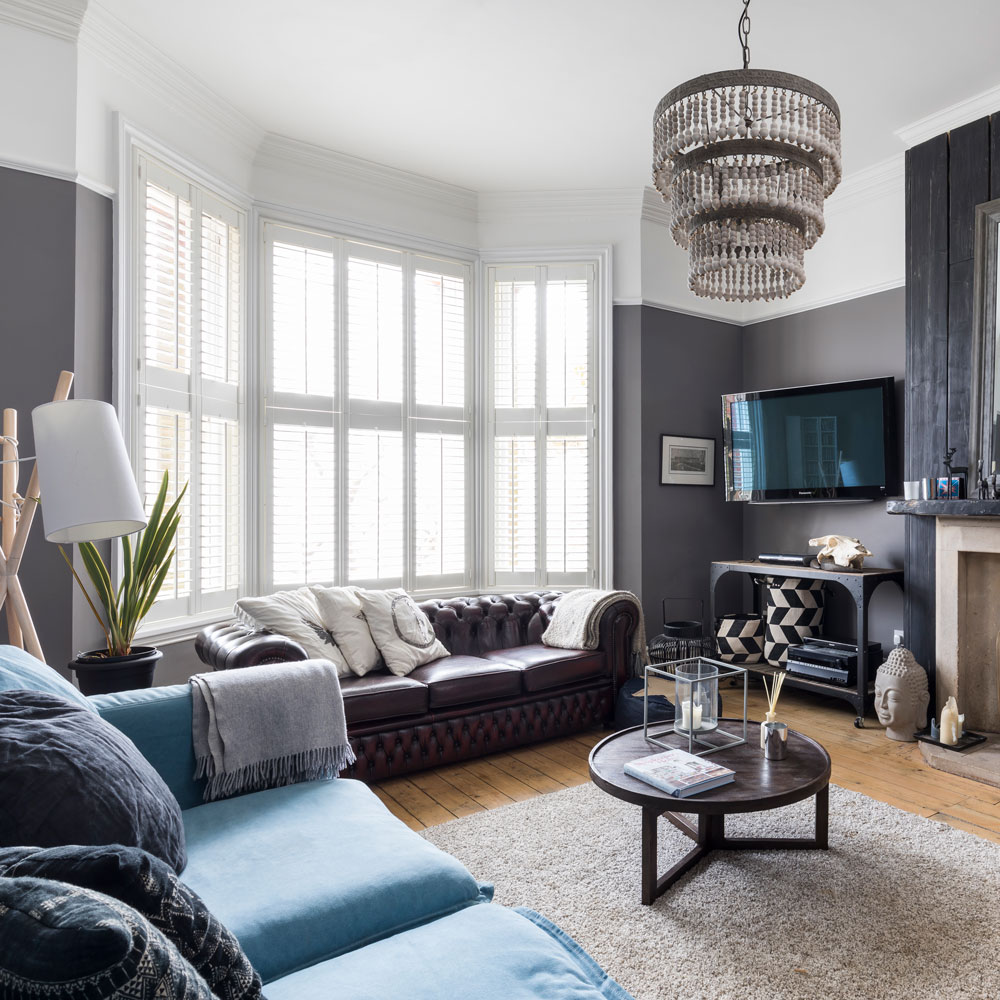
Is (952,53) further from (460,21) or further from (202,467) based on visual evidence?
(202,467)

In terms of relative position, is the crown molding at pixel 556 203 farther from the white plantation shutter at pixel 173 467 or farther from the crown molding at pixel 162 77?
the white plantation shutter at pixel 173 467

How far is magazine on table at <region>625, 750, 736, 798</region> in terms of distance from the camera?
2123 millimetres

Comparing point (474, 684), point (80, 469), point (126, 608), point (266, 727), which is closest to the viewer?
point (80, 469)

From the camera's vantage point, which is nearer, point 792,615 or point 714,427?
point 792,615

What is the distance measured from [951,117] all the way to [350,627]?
4144 mm

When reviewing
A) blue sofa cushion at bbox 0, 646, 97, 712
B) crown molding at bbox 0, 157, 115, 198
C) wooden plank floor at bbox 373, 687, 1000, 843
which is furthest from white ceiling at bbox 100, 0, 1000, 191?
wooden plank floor at bbox 373, 687, 1000, 843

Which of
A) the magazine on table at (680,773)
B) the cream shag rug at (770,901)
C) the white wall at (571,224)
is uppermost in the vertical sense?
the white wall at (571,224)

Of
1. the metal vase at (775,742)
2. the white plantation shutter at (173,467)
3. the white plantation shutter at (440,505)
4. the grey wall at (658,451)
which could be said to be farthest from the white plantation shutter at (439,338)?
the metal vase at (775,742)

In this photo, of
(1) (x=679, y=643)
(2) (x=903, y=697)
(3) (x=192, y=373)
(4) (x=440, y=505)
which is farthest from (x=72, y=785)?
(1) (x=679, y=643)

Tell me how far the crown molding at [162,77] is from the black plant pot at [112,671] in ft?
8.53

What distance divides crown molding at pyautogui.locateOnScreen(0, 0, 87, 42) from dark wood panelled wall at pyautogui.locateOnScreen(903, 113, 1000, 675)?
4.17 m

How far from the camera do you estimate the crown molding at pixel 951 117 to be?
369cm

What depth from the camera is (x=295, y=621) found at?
3.29 meters

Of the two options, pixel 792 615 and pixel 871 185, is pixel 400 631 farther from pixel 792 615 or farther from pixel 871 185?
pixel 871 185
